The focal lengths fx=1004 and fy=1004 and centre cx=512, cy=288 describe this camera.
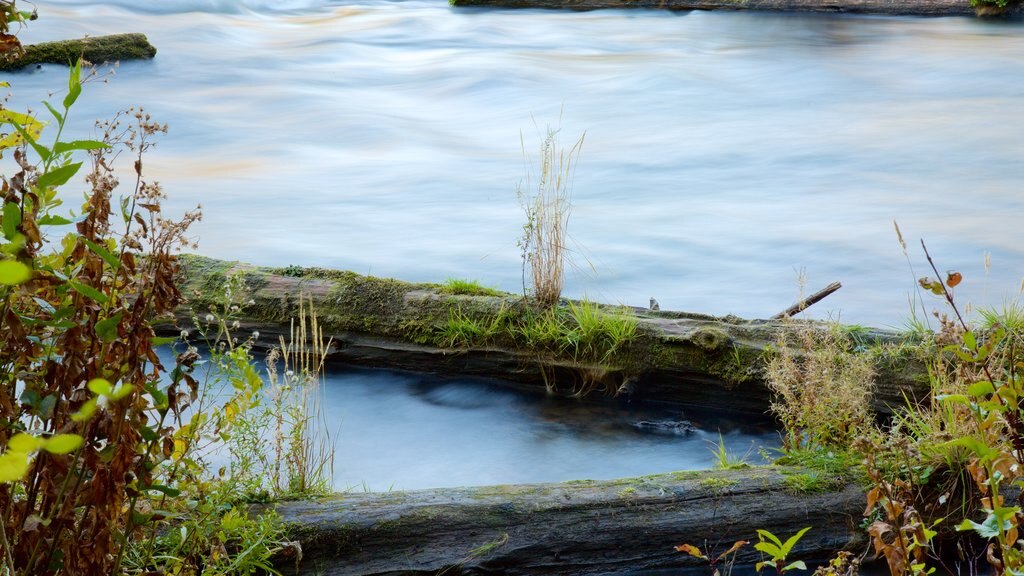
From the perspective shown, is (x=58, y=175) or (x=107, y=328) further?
(x=107, y=328)

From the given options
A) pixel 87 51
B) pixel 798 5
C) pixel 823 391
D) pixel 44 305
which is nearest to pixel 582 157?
pixel 87 51

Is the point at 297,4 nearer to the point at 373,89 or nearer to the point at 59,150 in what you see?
the point at 373,89

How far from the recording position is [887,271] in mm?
8438

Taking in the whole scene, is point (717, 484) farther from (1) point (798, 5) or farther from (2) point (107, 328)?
(1) point (798, 5)

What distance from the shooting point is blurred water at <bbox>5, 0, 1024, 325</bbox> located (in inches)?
340

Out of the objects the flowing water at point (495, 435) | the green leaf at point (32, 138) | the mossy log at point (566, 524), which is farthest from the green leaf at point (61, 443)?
the flowing water at point (495, 435)

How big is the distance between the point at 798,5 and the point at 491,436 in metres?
12.8

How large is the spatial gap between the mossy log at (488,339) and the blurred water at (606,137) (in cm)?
224

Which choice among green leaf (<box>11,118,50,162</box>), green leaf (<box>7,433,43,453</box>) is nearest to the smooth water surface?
green leaf (<box>11,118,50,162</box>)

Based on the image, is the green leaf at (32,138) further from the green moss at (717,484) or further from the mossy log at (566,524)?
the green moss at (717,484)

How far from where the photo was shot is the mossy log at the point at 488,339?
501 cm

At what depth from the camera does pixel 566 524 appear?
3537 millimetres

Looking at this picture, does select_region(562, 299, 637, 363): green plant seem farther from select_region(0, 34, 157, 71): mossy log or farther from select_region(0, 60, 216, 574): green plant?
select_region(0, 34, 157, 71): mossy log

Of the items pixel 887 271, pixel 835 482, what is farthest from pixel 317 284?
pixel 887 271
